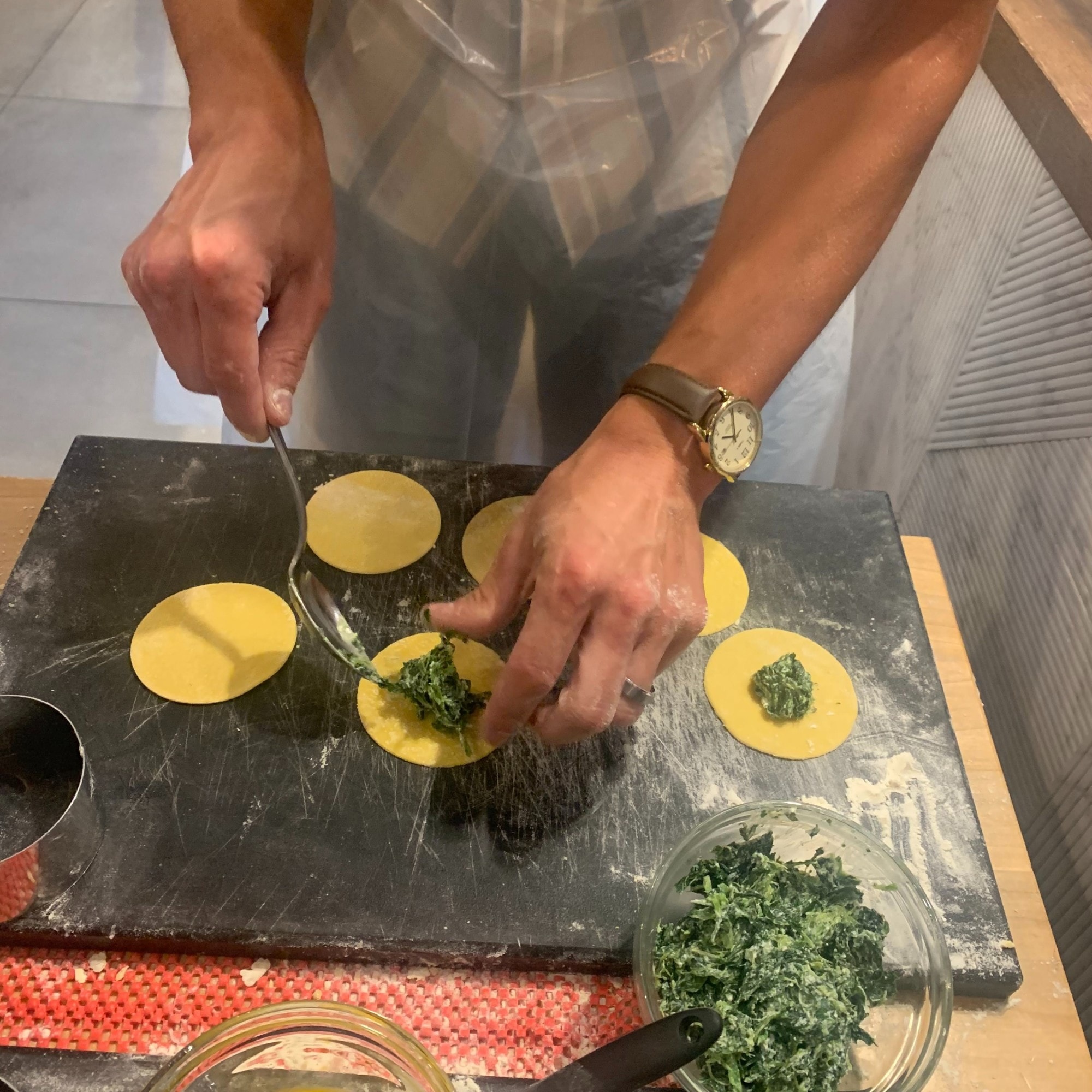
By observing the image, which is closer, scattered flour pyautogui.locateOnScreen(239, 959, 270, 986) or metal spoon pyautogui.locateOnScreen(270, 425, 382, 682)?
scattered flour pyautogui.locateOnScreen(239, 959, 270, 986)

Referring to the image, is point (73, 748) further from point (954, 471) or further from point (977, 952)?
point (954, 471)

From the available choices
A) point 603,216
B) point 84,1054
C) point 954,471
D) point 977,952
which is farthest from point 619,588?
point 954,471

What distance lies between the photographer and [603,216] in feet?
4.66

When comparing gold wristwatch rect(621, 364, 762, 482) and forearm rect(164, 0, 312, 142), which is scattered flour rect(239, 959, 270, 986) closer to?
gold wristwatch rect(621, 364, 762, 482)

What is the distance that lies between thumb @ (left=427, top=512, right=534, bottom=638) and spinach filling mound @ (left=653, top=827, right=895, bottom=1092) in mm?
327

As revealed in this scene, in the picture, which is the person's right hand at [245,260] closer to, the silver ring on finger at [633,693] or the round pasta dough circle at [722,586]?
the silver ring on finger at [633,693]

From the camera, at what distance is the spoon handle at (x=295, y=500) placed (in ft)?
3.63

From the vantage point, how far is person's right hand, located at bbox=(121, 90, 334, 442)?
36.8 inches

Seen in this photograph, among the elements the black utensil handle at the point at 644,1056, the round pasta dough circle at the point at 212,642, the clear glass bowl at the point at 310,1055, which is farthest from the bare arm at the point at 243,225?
the black utensil handle at the point at 644,1056

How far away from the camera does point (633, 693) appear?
37.3 inches

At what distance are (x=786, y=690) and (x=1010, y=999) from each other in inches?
15.4

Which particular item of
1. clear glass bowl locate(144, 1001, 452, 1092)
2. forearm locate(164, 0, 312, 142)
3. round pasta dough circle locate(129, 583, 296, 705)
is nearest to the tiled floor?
round pasta dough circle locate(129, 583, 296, 705)

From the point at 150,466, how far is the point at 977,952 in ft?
4.11

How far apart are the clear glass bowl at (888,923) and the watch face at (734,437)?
1.21ft
